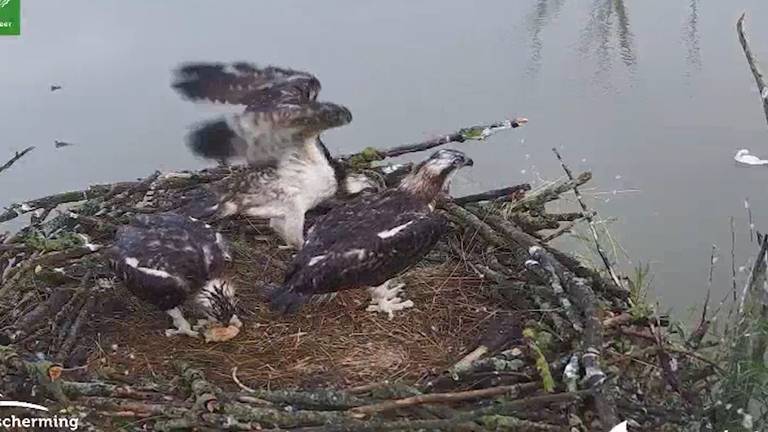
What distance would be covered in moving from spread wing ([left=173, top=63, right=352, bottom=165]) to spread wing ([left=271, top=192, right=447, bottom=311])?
0.36 m

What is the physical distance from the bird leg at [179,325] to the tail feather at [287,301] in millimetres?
295

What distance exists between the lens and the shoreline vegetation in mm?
2117

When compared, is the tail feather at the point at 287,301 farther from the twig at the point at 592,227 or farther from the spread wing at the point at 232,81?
the twig at the point at 592,227

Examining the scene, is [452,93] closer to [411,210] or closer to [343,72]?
[343,72]

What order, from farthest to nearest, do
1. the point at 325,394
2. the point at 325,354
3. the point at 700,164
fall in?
1. the point at 700,164
2. the point at 325,354
3. the point at 325,394

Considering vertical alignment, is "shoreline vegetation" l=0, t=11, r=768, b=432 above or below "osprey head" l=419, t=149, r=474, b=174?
below

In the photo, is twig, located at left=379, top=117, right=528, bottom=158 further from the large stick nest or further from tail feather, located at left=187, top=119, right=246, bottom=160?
tail feather, located at left=187, top=119, right=246, bottom=160

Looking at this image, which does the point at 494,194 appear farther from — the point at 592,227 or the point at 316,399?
the point at 316,399

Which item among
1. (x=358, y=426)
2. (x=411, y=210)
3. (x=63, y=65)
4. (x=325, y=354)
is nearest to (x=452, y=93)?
(x=411, y=210)

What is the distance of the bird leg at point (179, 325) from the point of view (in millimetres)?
2867

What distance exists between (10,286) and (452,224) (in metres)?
1.56

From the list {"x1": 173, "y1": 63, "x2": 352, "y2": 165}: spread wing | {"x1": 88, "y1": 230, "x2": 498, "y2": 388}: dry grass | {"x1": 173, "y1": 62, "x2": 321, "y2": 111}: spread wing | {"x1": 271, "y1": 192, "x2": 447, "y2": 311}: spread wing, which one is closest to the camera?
{"x1": 88, "y1": 230, "x2": 498, "y2": 388}: dry grass

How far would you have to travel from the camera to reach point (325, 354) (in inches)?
108

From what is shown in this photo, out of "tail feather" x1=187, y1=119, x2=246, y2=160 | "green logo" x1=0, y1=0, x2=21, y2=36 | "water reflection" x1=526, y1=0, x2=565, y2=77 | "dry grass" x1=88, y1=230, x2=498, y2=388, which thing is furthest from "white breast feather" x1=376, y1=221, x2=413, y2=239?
"green logo" x1=0, y1=0, x2=21, y2=36
